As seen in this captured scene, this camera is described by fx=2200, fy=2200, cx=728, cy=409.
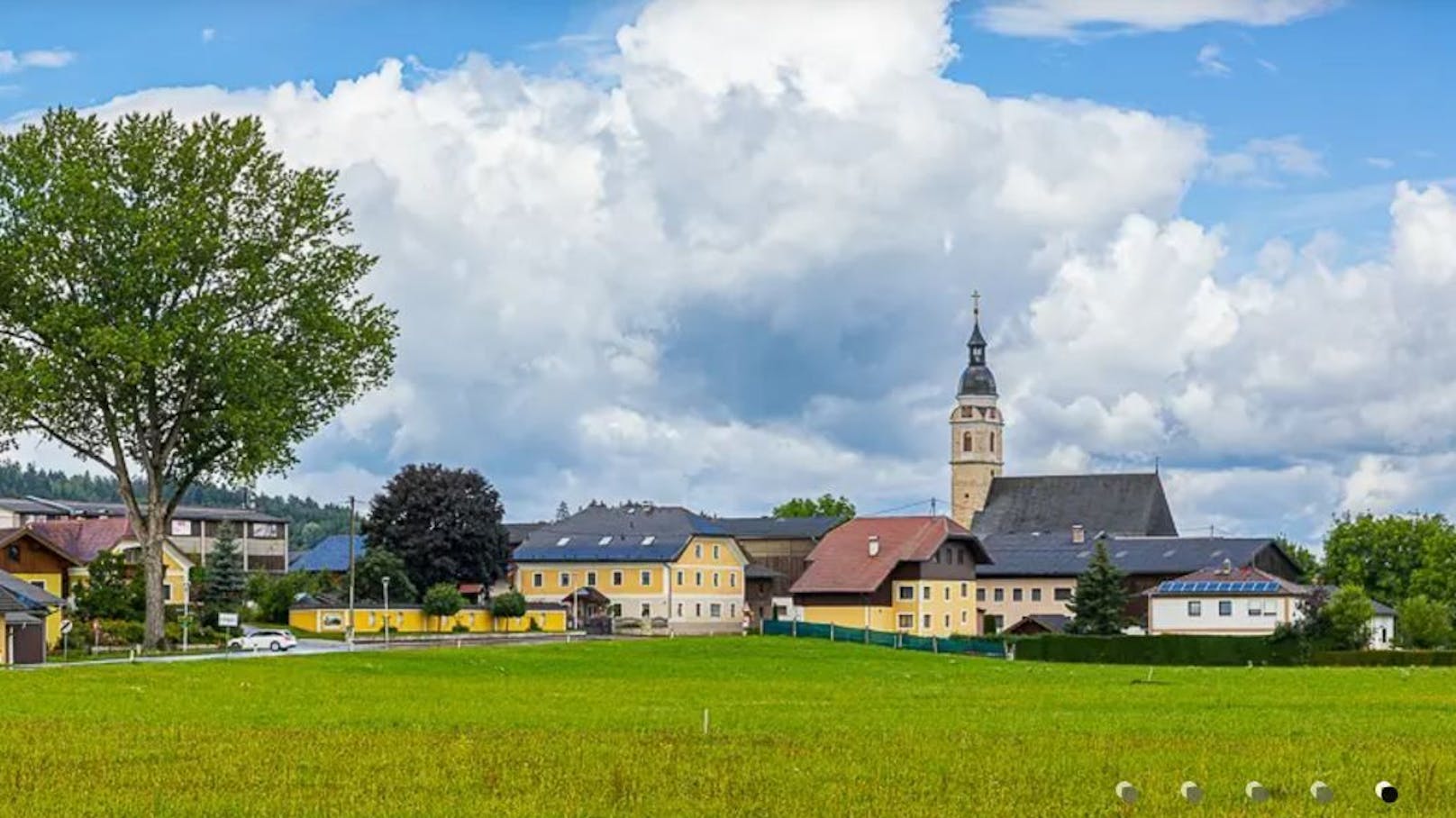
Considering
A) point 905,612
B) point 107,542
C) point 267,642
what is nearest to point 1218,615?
point 905,612

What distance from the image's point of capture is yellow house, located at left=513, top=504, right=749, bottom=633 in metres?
143

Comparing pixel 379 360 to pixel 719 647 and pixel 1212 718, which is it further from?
pixel 1212 718

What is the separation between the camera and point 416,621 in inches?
4941

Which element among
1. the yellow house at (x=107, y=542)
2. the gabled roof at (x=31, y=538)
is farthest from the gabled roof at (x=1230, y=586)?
the gabled roof at (x=31, y=538)

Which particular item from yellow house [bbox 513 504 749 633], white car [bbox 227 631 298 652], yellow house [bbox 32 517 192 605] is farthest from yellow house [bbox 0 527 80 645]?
yellow house [bbox 513 504 749 633]

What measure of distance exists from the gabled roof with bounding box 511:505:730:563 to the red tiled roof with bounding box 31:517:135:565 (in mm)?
25507

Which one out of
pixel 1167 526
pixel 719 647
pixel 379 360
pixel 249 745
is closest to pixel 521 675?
pixel 379 360

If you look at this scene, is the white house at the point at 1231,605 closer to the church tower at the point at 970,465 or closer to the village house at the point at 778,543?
the village house at the point at 778,543

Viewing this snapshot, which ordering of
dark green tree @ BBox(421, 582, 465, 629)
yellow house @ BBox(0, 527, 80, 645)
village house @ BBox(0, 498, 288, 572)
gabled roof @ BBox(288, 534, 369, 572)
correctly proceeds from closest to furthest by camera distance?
yellow house @ BBox(0, 527, 80, 645) < dark green tree @ BBox(421, 582, 465, 629) < gabled roof @ BBox(288, 534, 369, 572) < village house @ BBox(0, 498, 288, 572)

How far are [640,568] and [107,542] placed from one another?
1327 inches

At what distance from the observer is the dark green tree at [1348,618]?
360 feet

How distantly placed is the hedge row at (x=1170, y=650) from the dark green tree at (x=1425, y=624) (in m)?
12.2

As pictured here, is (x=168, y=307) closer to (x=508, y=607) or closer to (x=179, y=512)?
(x=508, y=607)

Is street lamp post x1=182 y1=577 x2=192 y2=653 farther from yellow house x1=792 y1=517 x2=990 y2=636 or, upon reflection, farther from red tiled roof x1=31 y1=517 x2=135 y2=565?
yellow house x1=792 y1=517 x2=990 y2=636
